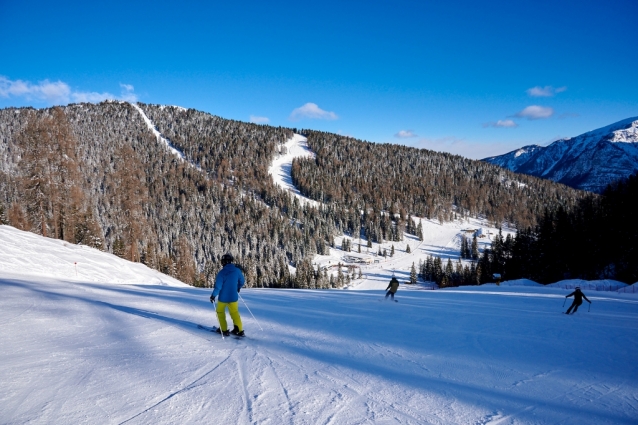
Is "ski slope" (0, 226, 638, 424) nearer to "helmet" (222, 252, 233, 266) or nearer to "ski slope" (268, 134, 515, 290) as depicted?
"helmet" (222, 252, 233, 266)

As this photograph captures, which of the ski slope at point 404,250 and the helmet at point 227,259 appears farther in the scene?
the ski slope at point 404,250

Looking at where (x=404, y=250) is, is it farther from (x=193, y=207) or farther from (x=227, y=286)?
(x=227, y=286)

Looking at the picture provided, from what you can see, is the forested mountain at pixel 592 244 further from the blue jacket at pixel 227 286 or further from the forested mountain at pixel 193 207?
the forested mountain at pixel 193 207

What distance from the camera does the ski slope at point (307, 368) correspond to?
12.6 feet

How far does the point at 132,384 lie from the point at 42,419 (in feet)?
3.43

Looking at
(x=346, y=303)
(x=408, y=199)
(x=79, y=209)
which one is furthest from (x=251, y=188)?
(x=346, y=303)

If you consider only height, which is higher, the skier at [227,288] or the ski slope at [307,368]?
the skier at [227,288]

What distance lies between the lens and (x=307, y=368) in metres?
5.25

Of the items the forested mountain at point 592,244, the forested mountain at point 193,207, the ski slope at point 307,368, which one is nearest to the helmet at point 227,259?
the ski slope at point 307,368

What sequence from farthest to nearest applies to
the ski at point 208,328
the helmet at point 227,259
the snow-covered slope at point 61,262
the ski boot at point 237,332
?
the snow-covered slope at point 61,262
the ski at point 208,328
the ski boot at point 237,332
the helmet at point 227,259

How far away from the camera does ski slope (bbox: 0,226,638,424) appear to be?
383cm

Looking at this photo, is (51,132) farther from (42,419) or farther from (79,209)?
(42,419)

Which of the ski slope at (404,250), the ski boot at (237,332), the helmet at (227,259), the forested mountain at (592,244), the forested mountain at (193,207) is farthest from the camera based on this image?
the ski slope at (404,250)

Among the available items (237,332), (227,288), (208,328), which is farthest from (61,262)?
(227,288)
